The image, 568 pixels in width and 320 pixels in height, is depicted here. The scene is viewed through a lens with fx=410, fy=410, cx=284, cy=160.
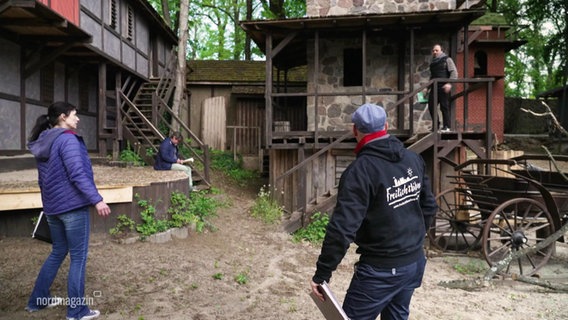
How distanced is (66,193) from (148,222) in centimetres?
301

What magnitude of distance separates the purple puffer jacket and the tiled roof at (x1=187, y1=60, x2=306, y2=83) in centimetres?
1453

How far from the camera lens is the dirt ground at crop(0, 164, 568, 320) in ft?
14.1

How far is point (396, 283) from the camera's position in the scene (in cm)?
263

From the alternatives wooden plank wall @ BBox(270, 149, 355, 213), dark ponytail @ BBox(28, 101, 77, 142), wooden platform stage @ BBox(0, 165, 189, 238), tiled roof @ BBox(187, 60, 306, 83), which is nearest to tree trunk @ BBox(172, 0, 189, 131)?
wooden plank wall @ BBox(270, 149, 355, 213)

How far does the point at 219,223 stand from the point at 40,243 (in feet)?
11.6

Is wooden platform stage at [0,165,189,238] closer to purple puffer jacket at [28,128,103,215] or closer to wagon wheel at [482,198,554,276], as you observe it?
purple puffer jacket at [28,128,103,215]

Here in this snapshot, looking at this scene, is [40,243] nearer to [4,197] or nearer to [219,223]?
[4,197]

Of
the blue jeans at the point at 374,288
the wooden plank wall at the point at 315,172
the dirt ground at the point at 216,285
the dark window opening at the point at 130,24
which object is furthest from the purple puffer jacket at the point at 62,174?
the dark window opening at the point at 130,24

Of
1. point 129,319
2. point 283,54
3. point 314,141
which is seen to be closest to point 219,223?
point 314,141

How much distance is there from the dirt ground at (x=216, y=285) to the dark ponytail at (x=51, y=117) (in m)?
1.68

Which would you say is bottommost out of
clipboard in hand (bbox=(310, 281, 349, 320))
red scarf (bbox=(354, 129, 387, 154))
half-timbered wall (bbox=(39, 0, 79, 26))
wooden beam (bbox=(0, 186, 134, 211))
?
clipboard in hand (bbox=(310, 281, 349, 320))

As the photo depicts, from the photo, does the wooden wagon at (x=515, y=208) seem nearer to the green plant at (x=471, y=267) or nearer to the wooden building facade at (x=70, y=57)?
the green plant at (x=471, y=267)

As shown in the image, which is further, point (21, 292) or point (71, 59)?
point (71, 59)

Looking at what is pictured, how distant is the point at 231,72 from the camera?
19.2 metres
